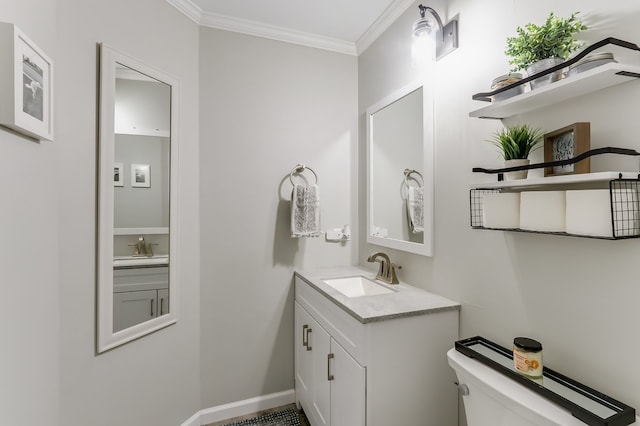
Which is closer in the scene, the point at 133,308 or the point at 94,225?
the point at 94,225

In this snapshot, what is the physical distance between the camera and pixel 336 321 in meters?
1.58

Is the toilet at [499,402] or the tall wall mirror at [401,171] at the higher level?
the tall wall mirror at [401,171]

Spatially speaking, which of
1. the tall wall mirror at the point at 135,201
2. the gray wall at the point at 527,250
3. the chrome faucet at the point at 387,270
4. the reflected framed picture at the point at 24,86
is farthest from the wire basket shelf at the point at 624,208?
the tall wall mirror at the point at 135,201

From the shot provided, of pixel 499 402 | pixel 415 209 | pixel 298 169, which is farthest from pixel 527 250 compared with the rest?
pixel 298 169

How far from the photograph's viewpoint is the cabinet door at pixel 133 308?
1544 mm

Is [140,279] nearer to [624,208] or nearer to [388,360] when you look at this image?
[388,360]

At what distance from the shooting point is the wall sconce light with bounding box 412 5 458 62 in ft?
4.95

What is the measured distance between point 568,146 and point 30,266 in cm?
179

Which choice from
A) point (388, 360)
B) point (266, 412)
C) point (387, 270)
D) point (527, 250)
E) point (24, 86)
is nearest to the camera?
point (24, 86)

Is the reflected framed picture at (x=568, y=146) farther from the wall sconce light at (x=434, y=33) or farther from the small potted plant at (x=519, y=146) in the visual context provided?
the wall sconce light at (x=434, y=33)

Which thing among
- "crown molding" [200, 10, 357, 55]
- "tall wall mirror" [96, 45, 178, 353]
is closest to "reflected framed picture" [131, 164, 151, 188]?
"tall wall mirror" [96, 45, 178, 353]

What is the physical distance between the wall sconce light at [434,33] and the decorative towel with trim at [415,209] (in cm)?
69

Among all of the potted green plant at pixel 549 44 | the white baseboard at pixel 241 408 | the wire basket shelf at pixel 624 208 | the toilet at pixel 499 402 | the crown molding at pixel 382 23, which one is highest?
the crown molding at pixel 382 23

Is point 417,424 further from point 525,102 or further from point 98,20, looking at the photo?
point 98,20
